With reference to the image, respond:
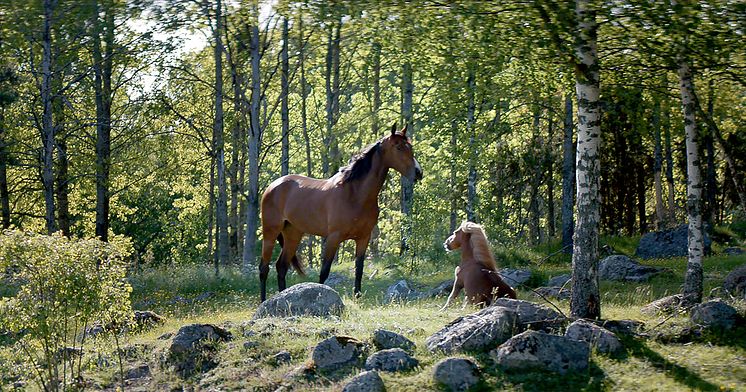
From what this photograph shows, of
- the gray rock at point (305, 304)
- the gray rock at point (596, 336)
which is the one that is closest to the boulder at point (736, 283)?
the gray rock at point (596, 336)

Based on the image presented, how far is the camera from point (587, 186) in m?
10.9

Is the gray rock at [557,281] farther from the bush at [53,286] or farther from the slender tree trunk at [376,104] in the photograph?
the slender tree trunk at [376,104]

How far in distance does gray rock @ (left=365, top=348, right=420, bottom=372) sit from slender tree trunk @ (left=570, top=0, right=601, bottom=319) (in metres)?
2.49

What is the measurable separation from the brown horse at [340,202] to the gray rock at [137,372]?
5.12 m

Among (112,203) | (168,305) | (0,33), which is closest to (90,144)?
(112,203)

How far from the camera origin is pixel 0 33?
1363cm

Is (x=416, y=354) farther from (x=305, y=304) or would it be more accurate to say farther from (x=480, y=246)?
(x=480, y=246)

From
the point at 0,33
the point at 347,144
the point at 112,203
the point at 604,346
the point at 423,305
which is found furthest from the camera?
the point at 112,203

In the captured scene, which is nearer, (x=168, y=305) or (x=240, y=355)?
(x=240, y=355)

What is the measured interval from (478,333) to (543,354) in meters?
0.97

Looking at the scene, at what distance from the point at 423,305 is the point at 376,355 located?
15.6 ft

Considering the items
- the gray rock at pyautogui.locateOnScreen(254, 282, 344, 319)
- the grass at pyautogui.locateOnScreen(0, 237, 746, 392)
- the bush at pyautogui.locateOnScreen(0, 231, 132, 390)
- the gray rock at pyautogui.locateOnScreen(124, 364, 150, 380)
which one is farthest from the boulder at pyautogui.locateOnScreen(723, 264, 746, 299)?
the bush at pyautogui.locateOnScreen(0, 231, 132, 390)

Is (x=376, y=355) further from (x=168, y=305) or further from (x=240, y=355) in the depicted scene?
(x=168, y=305)

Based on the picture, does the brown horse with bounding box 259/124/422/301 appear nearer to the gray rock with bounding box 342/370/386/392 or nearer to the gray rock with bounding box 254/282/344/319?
the gray rock with bounding box 254/282/344/319
